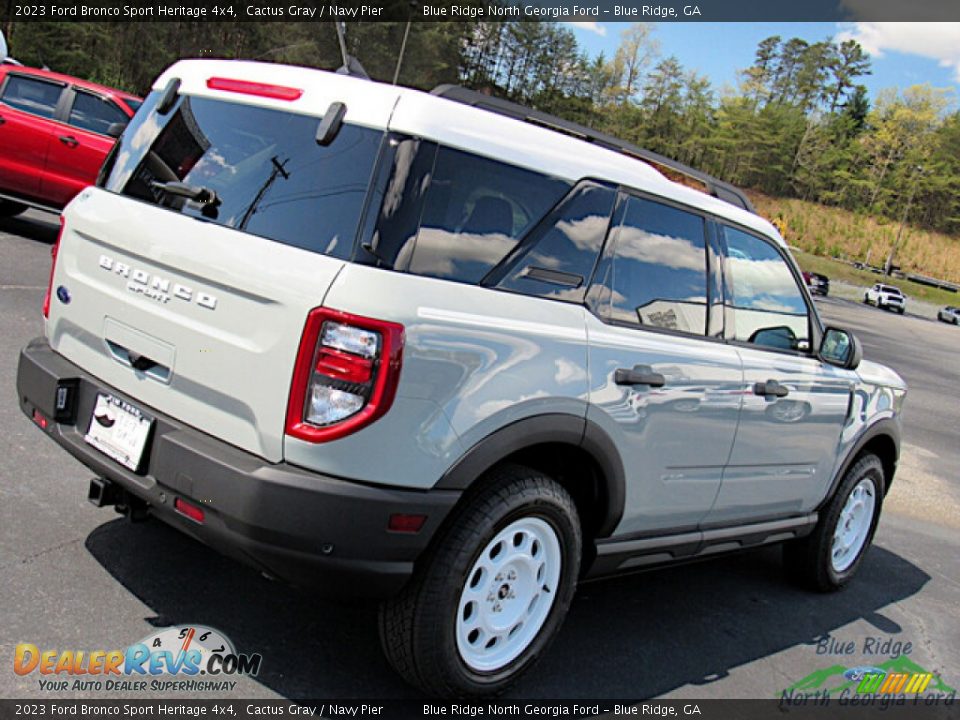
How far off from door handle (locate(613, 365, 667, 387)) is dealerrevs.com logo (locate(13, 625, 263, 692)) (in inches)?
64.2

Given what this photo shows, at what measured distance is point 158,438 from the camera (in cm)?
283

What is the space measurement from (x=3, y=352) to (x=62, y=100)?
5.79m

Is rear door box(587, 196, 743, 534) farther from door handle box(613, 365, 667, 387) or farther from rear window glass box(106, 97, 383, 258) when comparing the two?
rear window glass box(106, 97, 383, 258)

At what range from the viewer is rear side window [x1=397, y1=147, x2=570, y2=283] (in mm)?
2730

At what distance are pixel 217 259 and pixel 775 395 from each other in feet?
8.43

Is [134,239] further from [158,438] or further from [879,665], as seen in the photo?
[879,665]

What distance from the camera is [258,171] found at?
9.55 feet

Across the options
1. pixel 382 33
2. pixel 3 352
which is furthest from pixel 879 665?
pixel 382 33

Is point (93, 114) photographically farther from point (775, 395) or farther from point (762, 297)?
point (775, 395)

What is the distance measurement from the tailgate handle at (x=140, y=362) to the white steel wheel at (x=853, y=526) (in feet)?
12.4

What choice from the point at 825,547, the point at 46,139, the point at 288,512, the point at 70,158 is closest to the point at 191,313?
the point at 288,512

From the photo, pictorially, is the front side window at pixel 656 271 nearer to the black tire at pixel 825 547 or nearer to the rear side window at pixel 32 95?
the black tire at pixel 825 547

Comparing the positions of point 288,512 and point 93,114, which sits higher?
point 93,114

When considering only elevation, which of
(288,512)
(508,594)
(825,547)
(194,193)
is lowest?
(825,547)
